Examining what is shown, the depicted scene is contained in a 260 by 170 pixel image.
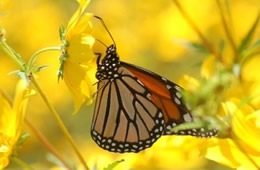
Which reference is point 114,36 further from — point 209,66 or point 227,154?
point 227,154

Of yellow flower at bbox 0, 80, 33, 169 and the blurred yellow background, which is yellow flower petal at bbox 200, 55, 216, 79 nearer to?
yellow flower at bbox 0, 80, 33, 169

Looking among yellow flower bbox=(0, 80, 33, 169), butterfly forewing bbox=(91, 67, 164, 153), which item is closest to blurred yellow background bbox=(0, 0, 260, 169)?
butterfly forewing bbox=(91, 67, 164, 153)

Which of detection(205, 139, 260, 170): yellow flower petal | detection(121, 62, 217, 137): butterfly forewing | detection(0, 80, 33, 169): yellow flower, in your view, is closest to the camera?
detection(205, 139, 260, 170): yellow flower petal

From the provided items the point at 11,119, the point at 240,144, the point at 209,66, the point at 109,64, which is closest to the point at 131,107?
the point at 109,64

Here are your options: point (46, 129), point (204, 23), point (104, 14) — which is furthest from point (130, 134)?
point (104, 14)

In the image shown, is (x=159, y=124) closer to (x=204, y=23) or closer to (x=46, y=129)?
(x=204, y=23)

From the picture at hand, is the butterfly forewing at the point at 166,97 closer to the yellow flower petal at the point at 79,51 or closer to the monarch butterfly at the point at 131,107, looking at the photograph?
the monarch butterfly at the point at 131,107

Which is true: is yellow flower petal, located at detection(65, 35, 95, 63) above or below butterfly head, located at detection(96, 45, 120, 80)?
below
